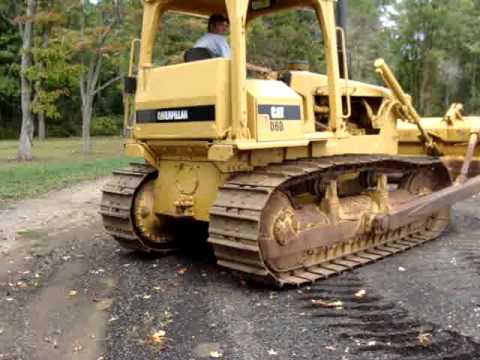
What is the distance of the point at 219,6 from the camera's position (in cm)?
698

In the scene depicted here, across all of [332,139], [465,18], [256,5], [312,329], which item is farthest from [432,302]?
[465,18]

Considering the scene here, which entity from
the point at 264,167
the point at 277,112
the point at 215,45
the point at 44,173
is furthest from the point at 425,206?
the point at 44,173

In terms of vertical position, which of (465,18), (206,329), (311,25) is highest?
(465,18)

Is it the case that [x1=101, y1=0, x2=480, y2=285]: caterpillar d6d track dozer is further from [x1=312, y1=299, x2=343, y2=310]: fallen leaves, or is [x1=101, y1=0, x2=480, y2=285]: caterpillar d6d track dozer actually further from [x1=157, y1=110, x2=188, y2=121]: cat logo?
[x1=312, y1=299, x2=343, y2=310]: fallen leaves

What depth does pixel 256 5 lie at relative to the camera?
704 cm

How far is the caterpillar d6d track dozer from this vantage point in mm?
5508

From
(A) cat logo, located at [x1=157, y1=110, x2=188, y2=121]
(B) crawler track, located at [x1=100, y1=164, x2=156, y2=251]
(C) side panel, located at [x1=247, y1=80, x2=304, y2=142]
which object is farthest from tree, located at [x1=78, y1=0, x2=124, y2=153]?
(C) side panel, located at [x1=247, y1=80, x2=304, y2=142]

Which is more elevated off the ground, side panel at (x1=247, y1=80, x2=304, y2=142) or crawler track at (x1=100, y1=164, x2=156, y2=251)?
side panel at (x1=247, y1=80, x2=304, y2=142)

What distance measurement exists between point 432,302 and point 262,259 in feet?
4.84

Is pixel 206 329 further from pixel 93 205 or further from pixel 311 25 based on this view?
pixel 311 25

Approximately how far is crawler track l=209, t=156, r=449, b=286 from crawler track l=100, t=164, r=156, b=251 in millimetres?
1404

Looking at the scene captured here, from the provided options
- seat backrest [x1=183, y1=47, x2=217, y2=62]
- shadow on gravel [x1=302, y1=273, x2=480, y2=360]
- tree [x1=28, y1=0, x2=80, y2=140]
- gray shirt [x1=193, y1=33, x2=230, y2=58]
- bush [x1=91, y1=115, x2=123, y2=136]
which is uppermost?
tree [x1=28, y1=0, x2=80, y2=140]

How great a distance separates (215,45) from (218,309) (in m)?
2.69

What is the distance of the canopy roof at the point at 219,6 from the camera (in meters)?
6.74
